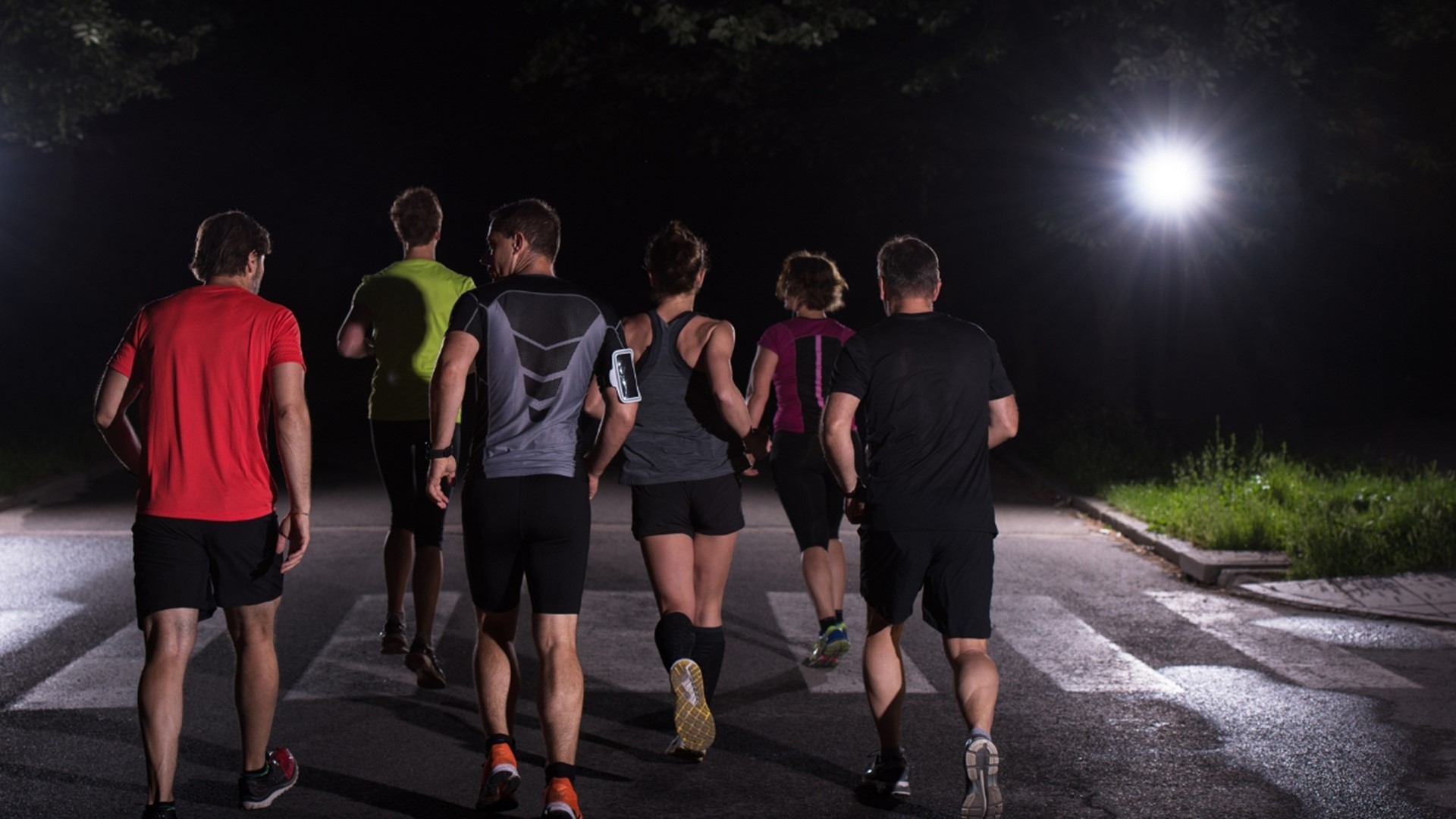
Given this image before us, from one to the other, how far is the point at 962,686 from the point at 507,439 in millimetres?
1751

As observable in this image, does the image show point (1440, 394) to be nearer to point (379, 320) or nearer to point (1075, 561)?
point (1075, 561)

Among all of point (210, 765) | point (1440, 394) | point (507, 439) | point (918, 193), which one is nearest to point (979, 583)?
point (507, 439)

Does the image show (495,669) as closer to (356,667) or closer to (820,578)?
(356,667)

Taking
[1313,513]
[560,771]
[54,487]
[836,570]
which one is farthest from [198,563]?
[54,487]

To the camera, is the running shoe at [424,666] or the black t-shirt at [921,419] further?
the running shoe at [424,666]

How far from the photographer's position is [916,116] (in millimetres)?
22344

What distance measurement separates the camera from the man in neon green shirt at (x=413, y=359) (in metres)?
7.14

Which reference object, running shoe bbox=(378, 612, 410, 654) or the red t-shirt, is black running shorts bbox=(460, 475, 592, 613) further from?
running shoe bbox=(378, 612, 410, 654)

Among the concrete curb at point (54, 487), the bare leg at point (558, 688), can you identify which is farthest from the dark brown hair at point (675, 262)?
the concrete curb at point (54, 487)

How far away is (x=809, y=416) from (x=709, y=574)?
1.50 metres

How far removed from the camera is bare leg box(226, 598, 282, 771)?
5176 mm

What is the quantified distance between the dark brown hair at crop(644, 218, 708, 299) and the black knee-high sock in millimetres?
1358

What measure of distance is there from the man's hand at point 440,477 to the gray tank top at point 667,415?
948mm

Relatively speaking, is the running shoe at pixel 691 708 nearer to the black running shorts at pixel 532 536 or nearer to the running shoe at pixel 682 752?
the running shoe at pixel 682 752
